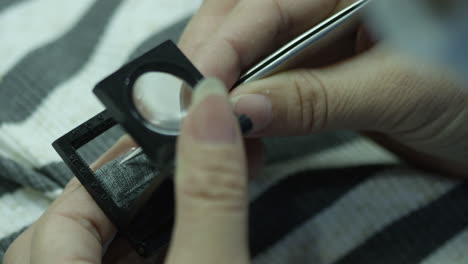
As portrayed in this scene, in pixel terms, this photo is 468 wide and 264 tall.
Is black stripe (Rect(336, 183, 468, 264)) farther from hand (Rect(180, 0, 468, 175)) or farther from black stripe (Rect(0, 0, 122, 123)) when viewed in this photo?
black stripe (Rect(0, 0, 122, 123))

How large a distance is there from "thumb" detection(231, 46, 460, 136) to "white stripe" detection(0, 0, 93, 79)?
39cm

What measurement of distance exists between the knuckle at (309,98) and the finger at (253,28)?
7 centimetres

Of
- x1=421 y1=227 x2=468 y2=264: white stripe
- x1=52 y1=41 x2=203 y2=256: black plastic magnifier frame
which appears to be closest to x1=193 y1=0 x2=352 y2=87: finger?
x1=52 y1=41 x2=203 y2=256: black plastic magnifier frame

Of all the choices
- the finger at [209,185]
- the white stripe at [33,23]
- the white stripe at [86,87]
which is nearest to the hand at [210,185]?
the finger at [209,185]

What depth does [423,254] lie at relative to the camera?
2.00 feet

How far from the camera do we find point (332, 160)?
0.68 m

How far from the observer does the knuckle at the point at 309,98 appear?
0.53m

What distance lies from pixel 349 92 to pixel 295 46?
0.08 meters

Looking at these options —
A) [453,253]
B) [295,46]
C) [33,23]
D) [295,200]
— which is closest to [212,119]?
[295,46]

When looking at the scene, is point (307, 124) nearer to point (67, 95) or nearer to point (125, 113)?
point (125, 113)

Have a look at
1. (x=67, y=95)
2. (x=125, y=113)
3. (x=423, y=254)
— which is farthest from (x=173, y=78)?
(x=423, y=254)

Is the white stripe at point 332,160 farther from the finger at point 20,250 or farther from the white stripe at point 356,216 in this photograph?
the finger at point 20,250

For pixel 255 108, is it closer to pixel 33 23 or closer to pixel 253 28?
pixel 253 28

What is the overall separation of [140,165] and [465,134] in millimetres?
386
